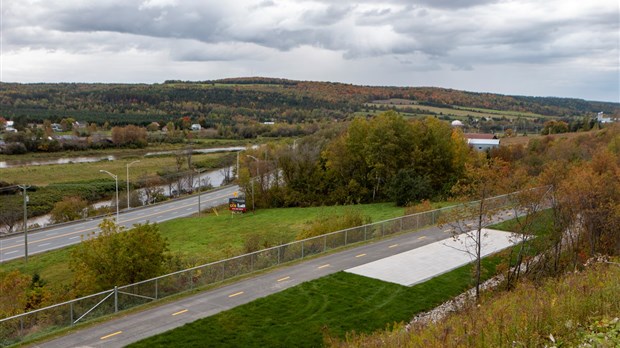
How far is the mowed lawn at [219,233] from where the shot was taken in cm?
4091

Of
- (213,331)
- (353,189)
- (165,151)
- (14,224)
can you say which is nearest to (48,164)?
(165,151)

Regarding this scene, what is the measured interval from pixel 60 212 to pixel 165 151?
221 feet

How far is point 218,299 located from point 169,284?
7.66 ft

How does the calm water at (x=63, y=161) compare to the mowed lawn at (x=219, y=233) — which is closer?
the mowed lawn at (x=219, y=233)

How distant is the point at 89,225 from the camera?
2391 inches

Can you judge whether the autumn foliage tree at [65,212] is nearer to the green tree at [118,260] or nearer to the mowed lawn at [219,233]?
the mowed lawn at [219,233]

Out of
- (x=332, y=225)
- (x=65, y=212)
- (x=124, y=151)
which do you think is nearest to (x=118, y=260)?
(x=332, y=225)

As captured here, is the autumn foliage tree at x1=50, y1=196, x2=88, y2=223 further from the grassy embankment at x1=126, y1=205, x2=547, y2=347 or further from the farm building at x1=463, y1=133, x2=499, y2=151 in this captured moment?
the farm building at x1=463, y1=133, x2=499, y2=151

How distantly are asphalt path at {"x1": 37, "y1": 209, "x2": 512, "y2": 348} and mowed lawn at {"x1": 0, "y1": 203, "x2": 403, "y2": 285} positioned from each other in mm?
7227

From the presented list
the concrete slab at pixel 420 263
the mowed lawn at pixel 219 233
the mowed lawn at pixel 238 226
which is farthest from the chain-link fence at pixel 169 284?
the mowed lawn at pixel 238 226

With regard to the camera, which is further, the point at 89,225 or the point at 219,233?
the point at 89,225

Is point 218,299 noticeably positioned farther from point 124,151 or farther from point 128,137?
point 128,137

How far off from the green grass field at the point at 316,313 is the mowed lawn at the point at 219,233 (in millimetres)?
11432

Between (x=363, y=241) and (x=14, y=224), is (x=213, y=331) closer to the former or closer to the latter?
(x=363, y=241)
